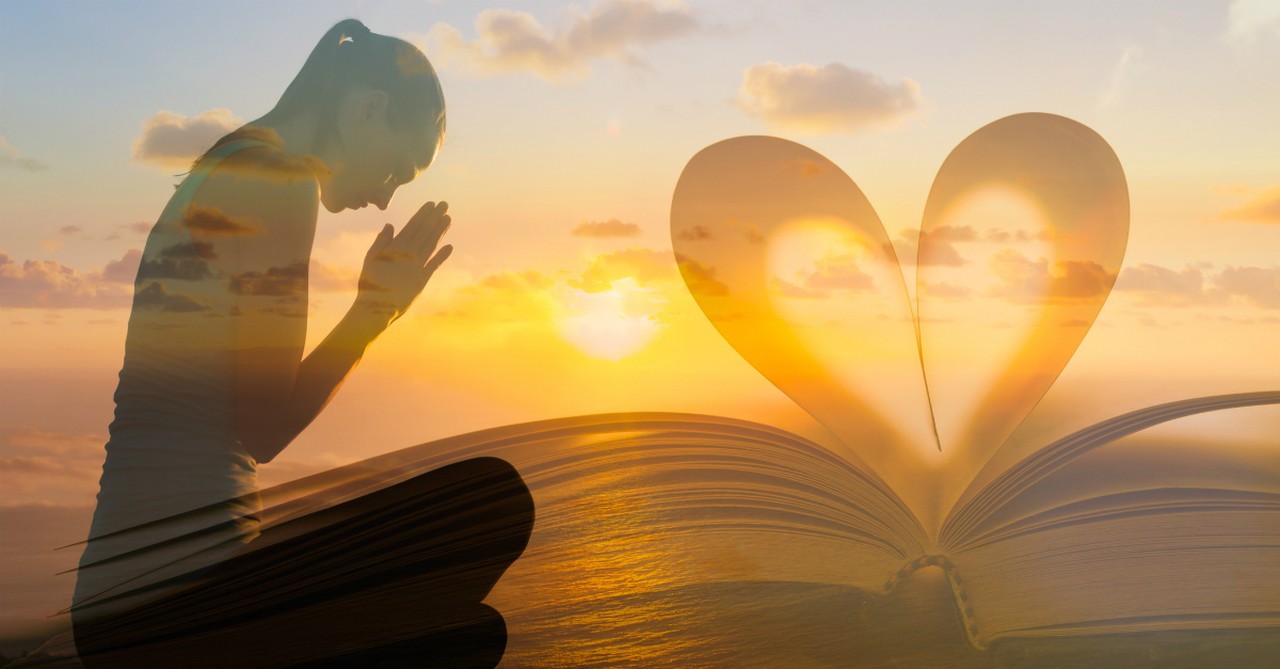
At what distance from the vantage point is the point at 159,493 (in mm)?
1428

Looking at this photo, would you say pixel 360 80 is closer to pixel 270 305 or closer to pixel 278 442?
pixel 270 305

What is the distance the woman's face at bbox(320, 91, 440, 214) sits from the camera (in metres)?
1.64

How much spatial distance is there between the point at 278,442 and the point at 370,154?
21.0 inches

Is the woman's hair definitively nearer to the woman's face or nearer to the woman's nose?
the woman's face

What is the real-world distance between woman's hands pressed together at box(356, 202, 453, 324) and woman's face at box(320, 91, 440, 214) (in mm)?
148

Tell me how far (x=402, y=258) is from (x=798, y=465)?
111cm

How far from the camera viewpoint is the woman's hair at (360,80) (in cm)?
163

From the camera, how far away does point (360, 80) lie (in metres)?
1.66

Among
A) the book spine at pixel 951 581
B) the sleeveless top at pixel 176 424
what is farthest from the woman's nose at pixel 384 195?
the book spine at pixel 951 581

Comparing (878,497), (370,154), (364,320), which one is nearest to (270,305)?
(364,320)

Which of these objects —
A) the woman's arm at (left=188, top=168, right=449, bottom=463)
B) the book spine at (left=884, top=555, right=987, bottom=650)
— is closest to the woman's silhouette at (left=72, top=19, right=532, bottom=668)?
the woman's arm at (left=188, top=168, right=449, bottom=463)

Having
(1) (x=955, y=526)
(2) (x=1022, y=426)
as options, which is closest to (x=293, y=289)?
(1) (x=955, y=526)

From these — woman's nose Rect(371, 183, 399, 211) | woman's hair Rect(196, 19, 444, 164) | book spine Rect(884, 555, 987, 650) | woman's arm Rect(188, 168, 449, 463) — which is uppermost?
woman's hair Rect(196, 19, 444, 164)

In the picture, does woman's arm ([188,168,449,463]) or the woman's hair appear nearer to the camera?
woman's arm ([188,168,449,463])
